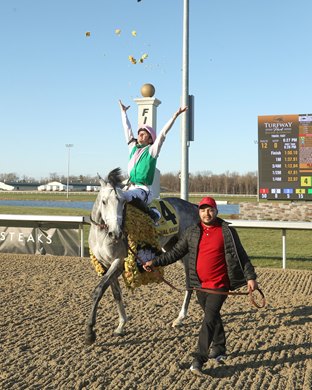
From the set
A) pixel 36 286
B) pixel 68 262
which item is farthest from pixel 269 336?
pixel 68 262

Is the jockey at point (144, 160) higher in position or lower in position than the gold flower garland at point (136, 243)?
higher

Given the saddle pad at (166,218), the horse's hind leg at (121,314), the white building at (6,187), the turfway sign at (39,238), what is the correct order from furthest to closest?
1. the white building at (6,187)
2. the turfway sign at (39,238)
3. the saddle pad at (166,218)
4. the horse's hind leg at (121,314)

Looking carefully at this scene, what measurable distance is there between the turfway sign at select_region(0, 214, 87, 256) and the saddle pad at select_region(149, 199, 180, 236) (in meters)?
5.27

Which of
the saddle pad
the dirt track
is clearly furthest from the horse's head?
the dirt track

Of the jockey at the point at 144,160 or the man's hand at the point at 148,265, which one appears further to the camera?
the jockey at the point at 144,160

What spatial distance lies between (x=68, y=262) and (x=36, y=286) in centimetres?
235

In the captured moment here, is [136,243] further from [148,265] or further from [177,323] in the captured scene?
[177,323]

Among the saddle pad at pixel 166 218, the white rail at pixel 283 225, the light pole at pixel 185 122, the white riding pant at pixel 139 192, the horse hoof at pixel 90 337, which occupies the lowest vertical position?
the horse hoof at pixel 90 337

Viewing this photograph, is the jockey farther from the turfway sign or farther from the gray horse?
the turfway sign

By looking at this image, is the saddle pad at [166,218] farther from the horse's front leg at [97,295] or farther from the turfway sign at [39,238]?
the turfway sign at [39,238]

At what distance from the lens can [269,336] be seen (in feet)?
15.6

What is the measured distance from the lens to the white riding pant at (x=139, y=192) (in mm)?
4504

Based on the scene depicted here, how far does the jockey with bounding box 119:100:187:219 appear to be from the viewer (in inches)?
185


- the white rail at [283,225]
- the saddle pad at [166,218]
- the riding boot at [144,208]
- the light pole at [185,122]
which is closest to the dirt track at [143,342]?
the saddle pad at [166,218]
